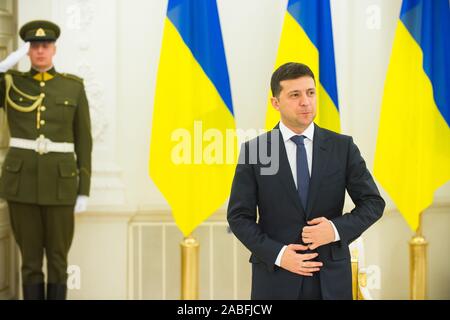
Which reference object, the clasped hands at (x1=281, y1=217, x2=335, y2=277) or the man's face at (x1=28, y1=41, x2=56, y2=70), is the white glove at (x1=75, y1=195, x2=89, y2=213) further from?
the clasped hands at (x1=281, y1=217, x2=335, y2=277)

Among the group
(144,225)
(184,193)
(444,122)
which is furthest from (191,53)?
(444,122)

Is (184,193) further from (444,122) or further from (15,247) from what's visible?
(444,122)

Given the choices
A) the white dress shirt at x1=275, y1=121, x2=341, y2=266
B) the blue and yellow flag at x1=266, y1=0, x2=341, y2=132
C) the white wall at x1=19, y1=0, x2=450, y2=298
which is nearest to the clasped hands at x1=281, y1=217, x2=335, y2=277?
the white dress shirt at x1=275, y1=121, x2=341, y2=266

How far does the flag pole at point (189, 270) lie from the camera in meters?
2.92

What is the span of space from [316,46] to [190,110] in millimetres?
702

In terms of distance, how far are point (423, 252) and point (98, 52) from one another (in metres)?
2.02

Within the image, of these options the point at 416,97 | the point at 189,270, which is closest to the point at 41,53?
the point at 189,270

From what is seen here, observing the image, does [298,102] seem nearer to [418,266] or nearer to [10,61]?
[10,61]

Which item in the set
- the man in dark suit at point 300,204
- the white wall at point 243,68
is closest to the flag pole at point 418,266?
the white wall at point 243,68

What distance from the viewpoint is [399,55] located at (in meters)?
2.95

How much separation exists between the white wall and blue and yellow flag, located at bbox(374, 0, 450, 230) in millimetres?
115

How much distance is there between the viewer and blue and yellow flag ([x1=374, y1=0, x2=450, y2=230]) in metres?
2.94

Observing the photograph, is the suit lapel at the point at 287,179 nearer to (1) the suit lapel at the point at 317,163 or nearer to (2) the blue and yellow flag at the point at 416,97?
(1) the suit lapel at the point at 317,163

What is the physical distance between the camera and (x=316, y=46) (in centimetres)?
281
